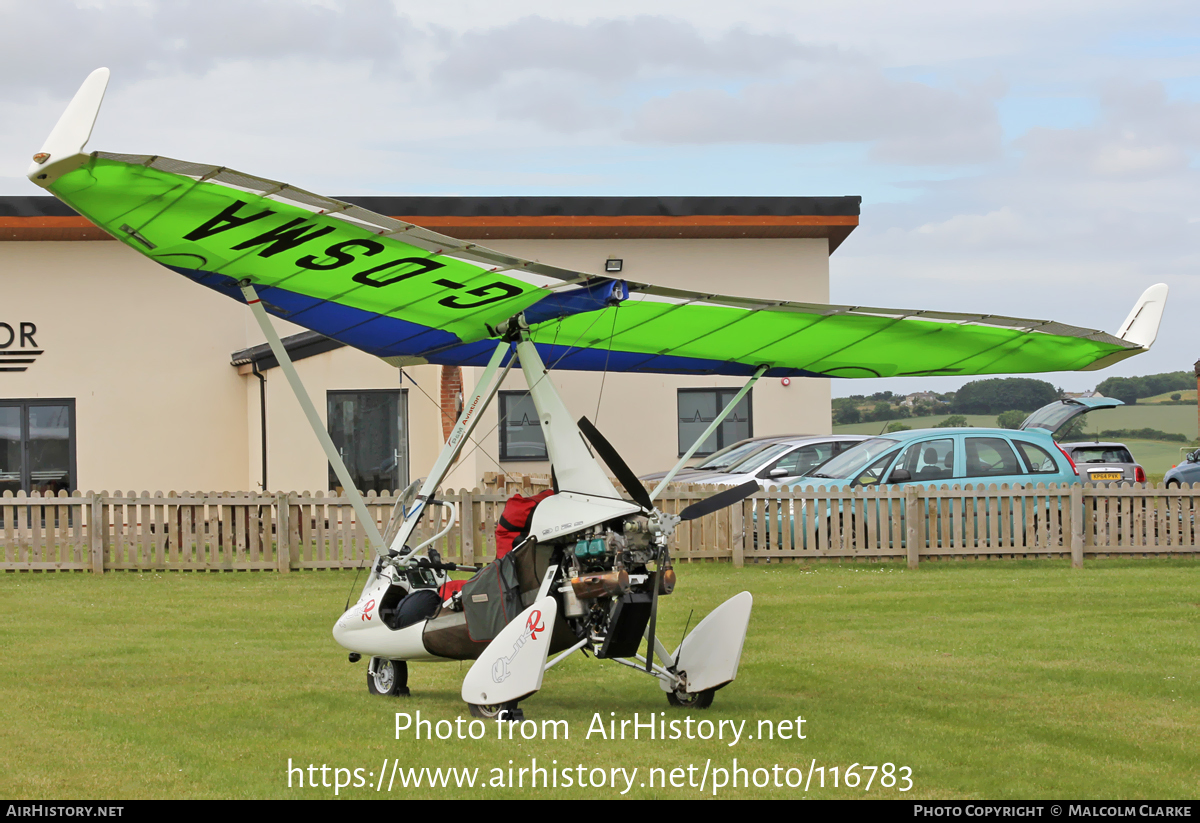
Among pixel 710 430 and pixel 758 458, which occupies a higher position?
pixel 710 430

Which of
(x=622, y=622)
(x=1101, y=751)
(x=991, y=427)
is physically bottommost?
(x=1101, y=751)

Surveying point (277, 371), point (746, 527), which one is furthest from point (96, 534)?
point (746, 527)

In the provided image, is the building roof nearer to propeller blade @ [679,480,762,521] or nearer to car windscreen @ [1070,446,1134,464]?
car windscreen @ [1070,446,1134,464]

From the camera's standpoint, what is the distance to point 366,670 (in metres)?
9.06

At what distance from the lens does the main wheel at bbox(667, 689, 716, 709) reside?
7.54 meters

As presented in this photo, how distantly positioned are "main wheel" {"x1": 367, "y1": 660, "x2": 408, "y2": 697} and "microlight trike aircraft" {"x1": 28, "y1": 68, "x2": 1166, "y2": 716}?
0.01 m

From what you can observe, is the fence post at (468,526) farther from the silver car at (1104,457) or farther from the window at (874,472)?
the silver car at (1104,457)

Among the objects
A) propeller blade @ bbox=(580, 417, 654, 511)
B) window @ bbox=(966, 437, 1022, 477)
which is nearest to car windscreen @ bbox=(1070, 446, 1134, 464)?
window @ bbox=(966, 437, 1022, 477)

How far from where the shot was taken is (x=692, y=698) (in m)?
7.62

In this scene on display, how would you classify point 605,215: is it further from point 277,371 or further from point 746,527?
point 746,527

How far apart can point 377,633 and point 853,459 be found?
1052cm

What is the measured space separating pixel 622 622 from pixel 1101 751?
258cm
